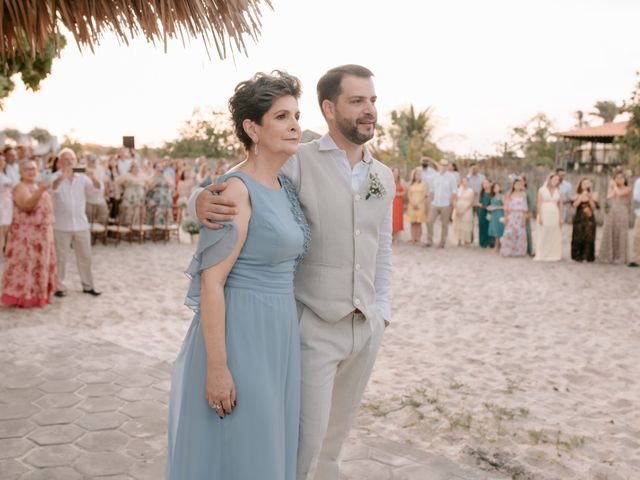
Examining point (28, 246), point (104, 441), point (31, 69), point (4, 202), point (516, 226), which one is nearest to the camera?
point (104, 441)

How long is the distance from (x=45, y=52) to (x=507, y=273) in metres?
8.49

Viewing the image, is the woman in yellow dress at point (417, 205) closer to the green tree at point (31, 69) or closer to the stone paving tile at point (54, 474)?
the green tree at point (31, 69)

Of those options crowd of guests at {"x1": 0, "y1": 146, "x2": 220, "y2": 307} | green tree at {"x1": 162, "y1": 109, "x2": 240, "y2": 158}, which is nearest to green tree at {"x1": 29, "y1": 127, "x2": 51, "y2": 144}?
green tree at {"x1": 162, "y1": 109, "x2": 240, "y2": 158}

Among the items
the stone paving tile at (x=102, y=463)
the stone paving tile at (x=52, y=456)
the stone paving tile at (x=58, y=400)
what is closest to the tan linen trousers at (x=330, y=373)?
the stone paving tile at (x=102, y=463)

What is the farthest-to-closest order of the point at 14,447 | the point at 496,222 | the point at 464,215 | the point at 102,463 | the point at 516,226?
the point at 464,215
the point at 496,222
the point at 516,226
the point at 14,447
the point at 102,463

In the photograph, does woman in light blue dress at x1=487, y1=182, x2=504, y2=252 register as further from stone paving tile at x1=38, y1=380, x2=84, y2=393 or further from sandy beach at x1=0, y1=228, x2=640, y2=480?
stone paving tile at x1=38, y1=380, x2=84, y2=393

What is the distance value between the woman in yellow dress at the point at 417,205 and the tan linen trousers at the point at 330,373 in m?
13.5

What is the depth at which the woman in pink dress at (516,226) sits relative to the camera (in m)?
14.6

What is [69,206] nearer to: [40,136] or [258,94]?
[258,94]

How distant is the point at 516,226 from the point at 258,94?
1293 cm

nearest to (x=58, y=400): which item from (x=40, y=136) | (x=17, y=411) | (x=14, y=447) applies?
(x=17, y=411)

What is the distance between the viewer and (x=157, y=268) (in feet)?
38.6

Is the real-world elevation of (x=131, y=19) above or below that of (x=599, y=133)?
below

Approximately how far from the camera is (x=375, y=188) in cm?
295
